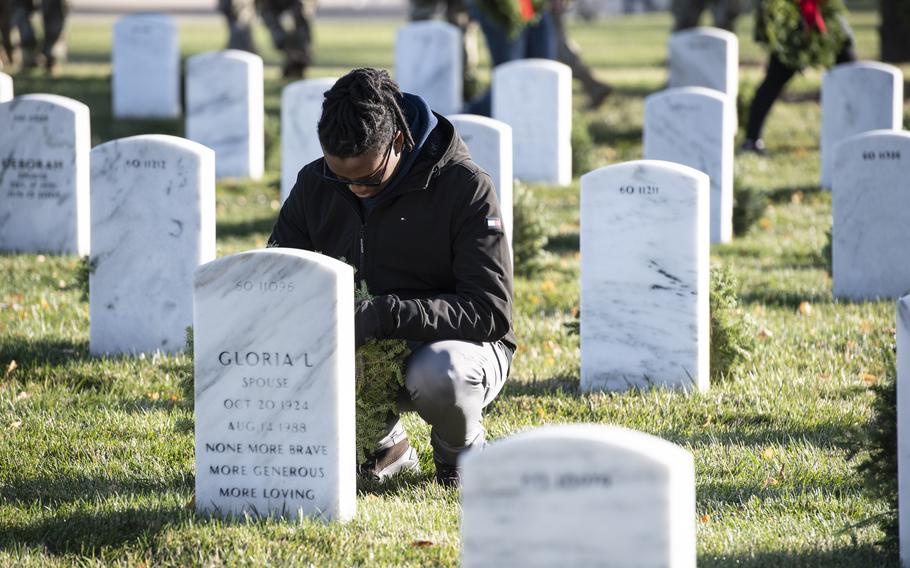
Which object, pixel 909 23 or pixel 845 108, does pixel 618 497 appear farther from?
pixel 909 23

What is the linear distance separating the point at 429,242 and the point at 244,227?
6.03 m

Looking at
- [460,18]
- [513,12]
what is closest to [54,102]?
[513,12]

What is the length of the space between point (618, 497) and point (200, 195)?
423 centimetres

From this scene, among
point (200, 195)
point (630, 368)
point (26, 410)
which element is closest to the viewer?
point (26, 410)

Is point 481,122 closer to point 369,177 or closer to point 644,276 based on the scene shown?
point 644,276

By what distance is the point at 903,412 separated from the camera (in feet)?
13.2

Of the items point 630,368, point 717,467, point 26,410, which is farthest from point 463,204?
point 26,410

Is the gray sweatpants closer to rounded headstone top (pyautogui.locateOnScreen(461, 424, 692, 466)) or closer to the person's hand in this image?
the person's hand

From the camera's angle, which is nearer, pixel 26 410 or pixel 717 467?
pixel 717 467

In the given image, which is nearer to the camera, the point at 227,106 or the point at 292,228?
the point at 292,228

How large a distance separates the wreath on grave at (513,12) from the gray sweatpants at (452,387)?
28.5ft

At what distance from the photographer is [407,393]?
4.88 m

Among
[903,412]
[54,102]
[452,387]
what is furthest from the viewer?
[54,102]

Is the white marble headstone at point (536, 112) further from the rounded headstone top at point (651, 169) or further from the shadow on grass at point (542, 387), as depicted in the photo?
the rounded headstone top at point (651, 169)
